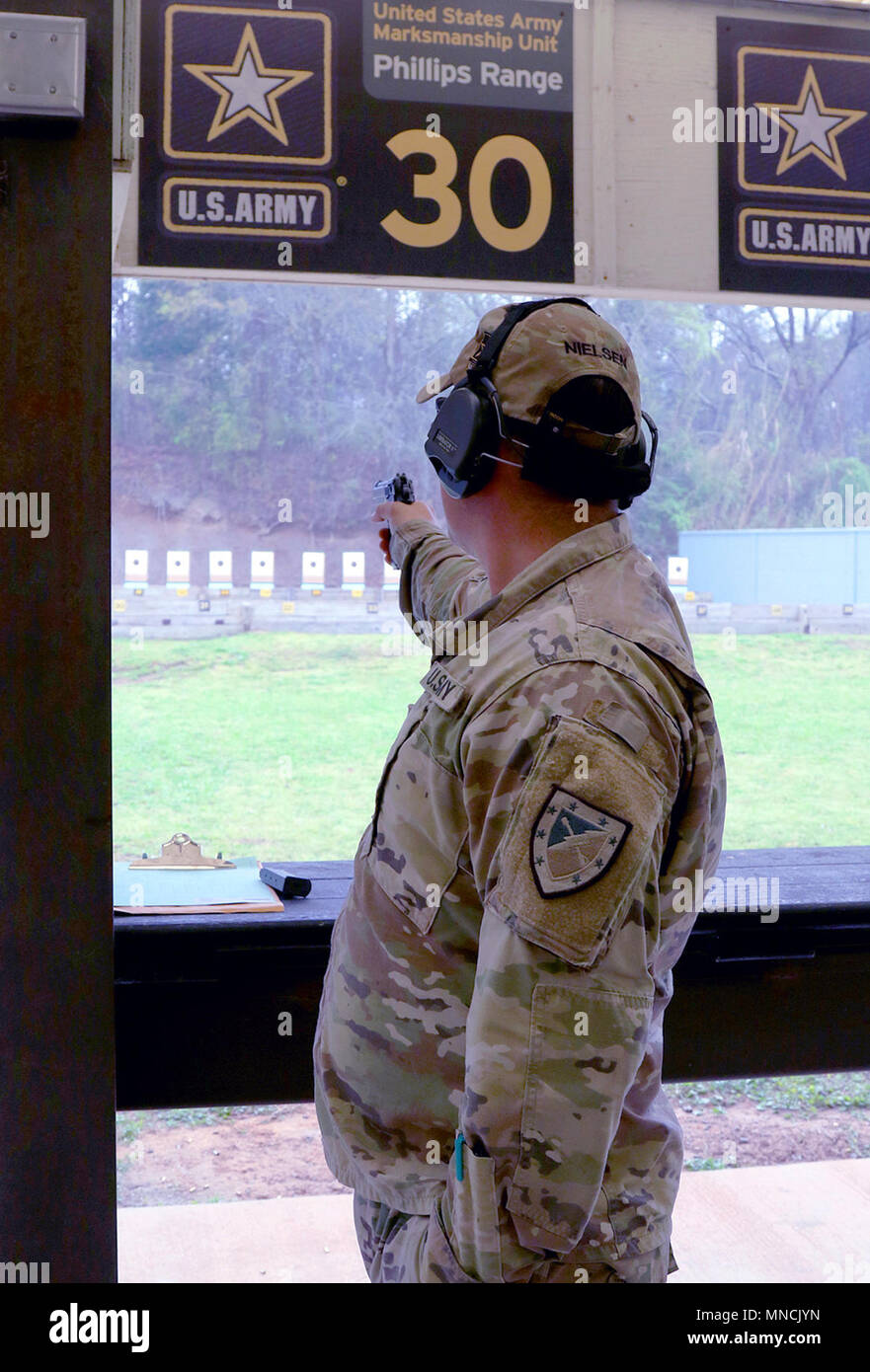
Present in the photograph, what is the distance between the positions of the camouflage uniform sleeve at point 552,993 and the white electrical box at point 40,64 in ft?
2.69

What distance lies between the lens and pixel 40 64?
1140 millimetres

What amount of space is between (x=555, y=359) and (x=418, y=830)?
408 millimetres

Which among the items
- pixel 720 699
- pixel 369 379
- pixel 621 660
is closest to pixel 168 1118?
pixel 369 379

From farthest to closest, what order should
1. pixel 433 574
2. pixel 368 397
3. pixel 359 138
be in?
pixel 368 397
pixel 359 138
pixel 433 574

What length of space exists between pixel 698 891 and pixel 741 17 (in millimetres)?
2320

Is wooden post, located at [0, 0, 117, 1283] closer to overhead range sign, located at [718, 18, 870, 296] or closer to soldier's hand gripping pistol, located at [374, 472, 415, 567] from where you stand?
soldier's hand gripping pistol, located at [374, 472, 415, 567]

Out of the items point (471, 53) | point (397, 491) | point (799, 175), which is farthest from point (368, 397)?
Answer: point (397, 491)

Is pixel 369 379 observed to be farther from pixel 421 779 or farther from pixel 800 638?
pixel 800 638

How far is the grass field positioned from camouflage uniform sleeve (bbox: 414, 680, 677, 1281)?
326 cm

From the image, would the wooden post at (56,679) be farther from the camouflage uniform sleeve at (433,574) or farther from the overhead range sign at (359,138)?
the overhead range sign at (359,138)

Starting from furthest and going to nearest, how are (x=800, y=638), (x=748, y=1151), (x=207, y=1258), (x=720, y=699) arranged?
(x=720, y=699)
(x=800, y=638)
(x=748, y=1151)
(x=207, y=1258)

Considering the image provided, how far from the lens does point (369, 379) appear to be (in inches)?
117

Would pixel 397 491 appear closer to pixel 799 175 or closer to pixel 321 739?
pixel 799 175

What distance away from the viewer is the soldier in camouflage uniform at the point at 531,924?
30.7 inches
